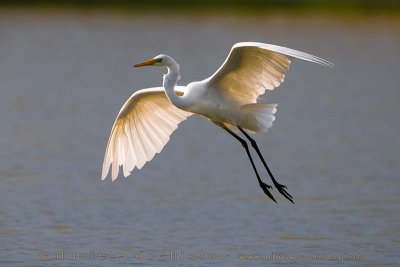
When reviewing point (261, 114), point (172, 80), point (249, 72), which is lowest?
point (261, 114)

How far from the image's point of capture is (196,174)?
14281 mm

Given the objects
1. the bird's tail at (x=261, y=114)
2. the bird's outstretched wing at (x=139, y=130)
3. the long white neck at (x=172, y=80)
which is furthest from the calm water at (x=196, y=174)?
the long white neck at (x=172, y=80)

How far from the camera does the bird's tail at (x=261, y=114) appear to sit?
9383 millimetres

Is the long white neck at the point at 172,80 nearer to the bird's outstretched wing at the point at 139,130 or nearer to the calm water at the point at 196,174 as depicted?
the bird's outstretched wing at the point at 139,130

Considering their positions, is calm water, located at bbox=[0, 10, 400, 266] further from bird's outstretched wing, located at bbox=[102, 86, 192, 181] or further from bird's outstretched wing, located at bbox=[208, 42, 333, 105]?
bird's outstretched wing, located at bbox=[208, 42, 333, 105]

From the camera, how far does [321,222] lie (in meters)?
11.5

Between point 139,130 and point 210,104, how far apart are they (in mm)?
1372

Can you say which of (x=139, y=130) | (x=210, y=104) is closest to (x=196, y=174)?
(x=139, y=130)

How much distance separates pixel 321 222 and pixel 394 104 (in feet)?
33.1

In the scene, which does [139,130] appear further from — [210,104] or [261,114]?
[261,114]

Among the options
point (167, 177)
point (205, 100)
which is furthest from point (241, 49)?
point (167, 177)

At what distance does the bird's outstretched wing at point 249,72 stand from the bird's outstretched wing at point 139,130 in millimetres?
1046

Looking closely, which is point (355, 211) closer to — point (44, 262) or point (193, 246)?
point (193, 246)

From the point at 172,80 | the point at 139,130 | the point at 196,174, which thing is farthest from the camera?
the point at 196,174
